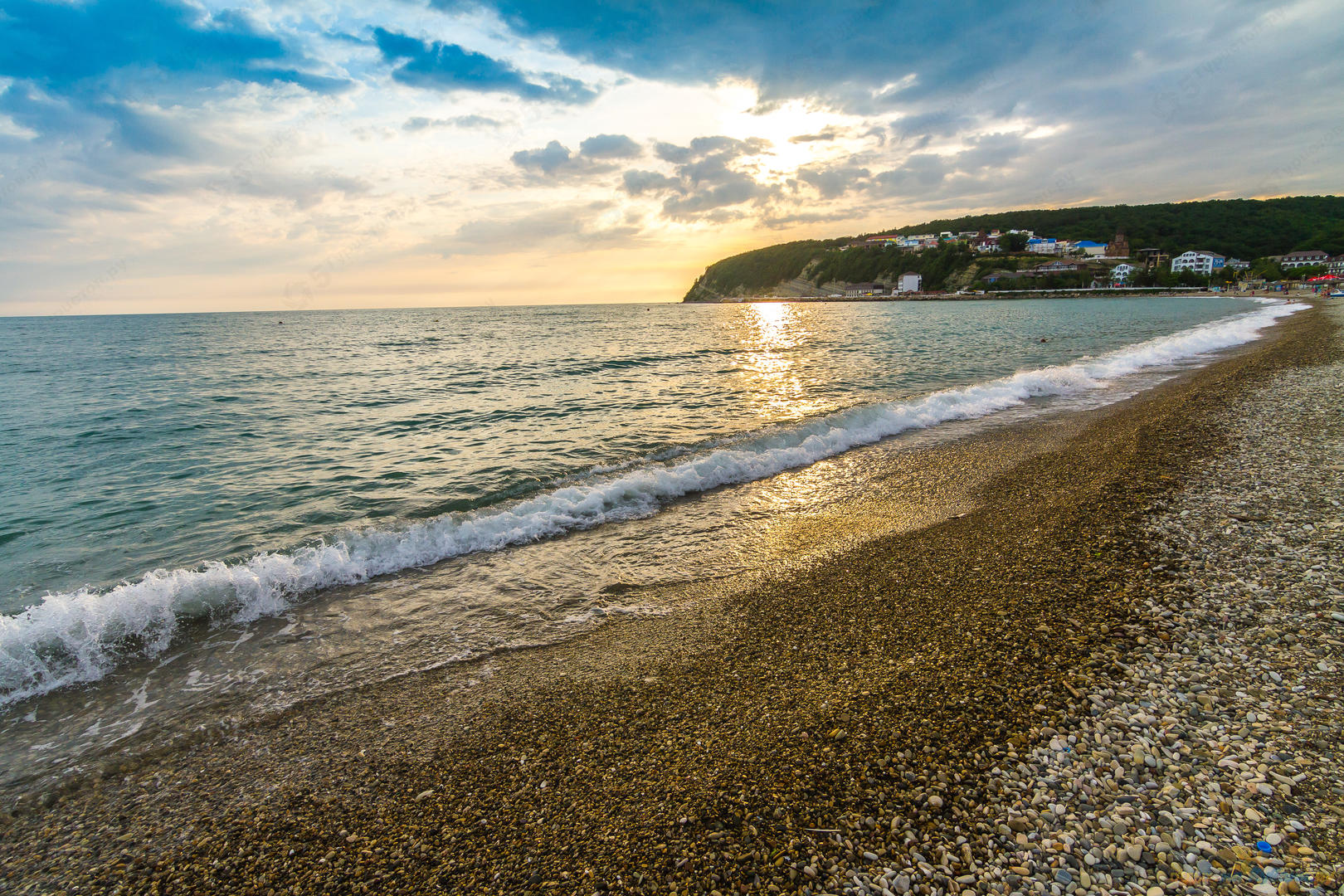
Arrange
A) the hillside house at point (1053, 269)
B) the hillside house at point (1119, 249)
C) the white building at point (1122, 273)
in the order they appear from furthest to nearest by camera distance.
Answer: the hillside house at point (1119, 249) < the hillside house at point (1053, 269) < the white building at point (1122, 273)

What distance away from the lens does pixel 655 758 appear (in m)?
4.23

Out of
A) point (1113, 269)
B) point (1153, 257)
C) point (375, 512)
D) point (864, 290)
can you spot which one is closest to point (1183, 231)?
point (1153, 257)

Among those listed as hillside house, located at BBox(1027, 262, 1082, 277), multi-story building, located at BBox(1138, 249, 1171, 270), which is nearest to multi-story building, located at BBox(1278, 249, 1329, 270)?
multi-story building, located at BBox(1138, 249, 1171, 270)

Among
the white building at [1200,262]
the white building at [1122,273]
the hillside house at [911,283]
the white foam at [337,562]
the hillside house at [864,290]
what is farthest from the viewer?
the hillside house at [864,290]

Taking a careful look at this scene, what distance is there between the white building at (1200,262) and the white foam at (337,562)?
180960 mm

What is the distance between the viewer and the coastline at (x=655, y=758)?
3.47 metres

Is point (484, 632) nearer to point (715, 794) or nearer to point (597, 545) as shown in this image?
point (597, 545)

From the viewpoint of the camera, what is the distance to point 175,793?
438 cm

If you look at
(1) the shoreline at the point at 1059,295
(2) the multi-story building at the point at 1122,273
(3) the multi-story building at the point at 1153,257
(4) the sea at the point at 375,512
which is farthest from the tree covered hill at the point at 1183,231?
(4) the sea at the point at 375,512

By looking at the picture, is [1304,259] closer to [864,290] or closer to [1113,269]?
[1113,269]

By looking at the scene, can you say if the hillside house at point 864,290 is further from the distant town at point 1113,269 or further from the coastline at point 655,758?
the coastline at point 655,758

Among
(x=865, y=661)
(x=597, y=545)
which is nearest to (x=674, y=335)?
(x=597, y=545)

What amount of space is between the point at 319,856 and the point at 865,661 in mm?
4653

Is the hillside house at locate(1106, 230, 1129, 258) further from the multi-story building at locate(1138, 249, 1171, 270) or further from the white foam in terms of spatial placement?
the white foam
